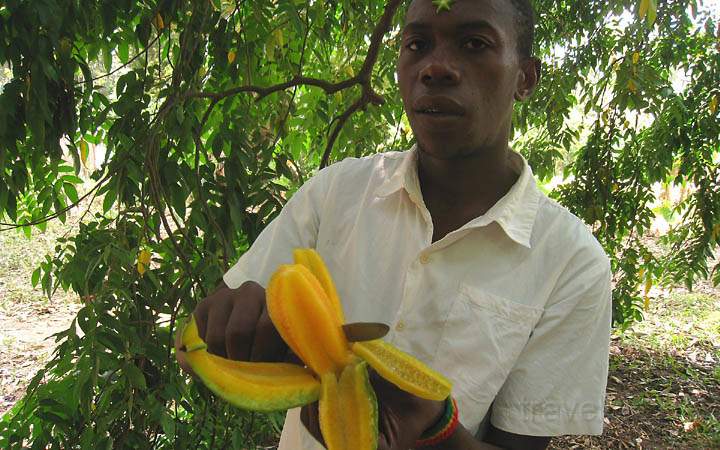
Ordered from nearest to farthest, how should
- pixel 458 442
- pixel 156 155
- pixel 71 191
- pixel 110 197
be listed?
pixel 458 442 < pixel 156 155 < pixel 110 197 < pixel 71 191

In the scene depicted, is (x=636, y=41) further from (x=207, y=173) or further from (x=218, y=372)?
(x=218, y=372)

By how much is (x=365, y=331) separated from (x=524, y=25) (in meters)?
0.86

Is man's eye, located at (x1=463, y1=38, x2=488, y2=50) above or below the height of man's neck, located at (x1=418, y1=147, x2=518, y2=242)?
above

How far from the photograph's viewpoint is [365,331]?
85cm

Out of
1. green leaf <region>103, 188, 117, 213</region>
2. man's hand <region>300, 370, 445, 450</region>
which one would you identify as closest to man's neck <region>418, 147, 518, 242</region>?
man's hand <region>300, 370, 445, 450</region>

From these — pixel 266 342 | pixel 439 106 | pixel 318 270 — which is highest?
pixel 439 106

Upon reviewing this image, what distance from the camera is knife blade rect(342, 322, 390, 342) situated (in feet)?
2.70

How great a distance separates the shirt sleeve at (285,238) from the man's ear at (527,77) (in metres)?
0.49

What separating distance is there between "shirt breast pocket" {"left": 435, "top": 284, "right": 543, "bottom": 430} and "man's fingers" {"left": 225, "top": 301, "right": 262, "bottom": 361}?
47 cm

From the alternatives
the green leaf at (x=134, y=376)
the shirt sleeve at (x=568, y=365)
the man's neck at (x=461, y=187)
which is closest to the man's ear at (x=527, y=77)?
the man's neck at (x=461, y=187)

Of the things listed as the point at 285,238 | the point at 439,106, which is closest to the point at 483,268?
the point at 439,106

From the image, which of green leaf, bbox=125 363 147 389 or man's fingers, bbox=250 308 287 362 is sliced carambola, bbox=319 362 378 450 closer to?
man's fingers, bbox=250 308 287 362

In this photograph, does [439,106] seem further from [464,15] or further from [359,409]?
[359,409]

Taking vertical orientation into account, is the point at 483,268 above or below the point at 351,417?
above
